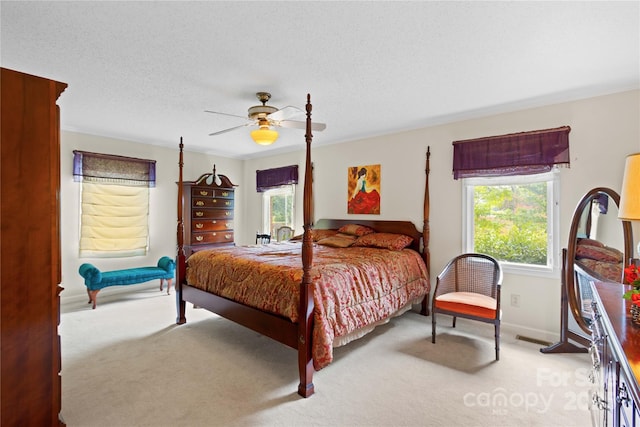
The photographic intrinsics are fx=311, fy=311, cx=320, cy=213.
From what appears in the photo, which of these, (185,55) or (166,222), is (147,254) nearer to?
(166,222)

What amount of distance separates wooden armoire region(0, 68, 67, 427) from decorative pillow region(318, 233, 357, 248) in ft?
9.87

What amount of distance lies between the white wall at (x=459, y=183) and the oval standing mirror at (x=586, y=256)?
0.85 ft

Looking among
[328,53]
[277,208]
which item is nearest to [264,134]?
[328,53]

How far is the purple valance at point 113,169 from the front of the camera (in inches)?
177

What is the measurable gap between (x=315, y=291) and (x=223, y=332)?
1596 millimetres

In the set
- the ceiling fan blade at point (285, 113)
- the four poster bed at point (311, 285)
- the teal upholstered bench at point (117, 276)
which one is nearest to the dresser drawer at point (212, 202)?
the teal upholstered bench at point (117, 276)

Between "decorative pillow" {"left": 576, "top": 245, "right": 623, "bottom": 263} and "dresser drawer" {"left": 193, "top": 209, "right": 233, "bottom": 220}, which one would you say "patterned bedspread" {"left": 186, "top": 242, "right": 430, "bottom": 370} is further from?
"dresser drawer" {"left": 193, "top": 209, "right": 233, "bottom": 220}

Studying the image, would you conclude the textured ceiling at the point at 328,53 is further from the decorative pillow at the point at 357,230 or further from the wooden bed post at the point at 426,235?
the decorative pillow at the point at 357,230

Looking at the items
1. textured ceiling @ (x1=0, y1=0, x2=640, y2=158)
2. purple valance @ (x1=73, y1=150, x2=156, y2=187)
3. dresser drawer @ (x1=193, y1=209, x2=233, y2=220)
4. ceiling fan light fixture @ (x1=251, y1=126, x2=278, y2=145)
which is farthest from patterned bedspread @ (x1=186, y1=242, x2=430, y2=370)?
purple valance @ (x1=73, y1=150, x2=156, y2=187)

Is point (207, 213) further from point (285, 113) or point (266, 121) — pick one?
point (266, 121)

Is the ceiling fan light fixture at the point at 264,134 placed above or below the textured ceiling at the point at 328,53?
below

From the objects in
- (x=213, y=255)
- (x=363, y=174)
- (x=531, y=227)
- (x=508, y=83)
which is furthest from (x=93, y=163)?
(x=531, y=227)

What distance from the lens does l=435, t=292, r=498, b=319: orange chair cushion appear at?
2.87 metres

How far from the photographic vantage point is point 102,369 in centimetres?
256
